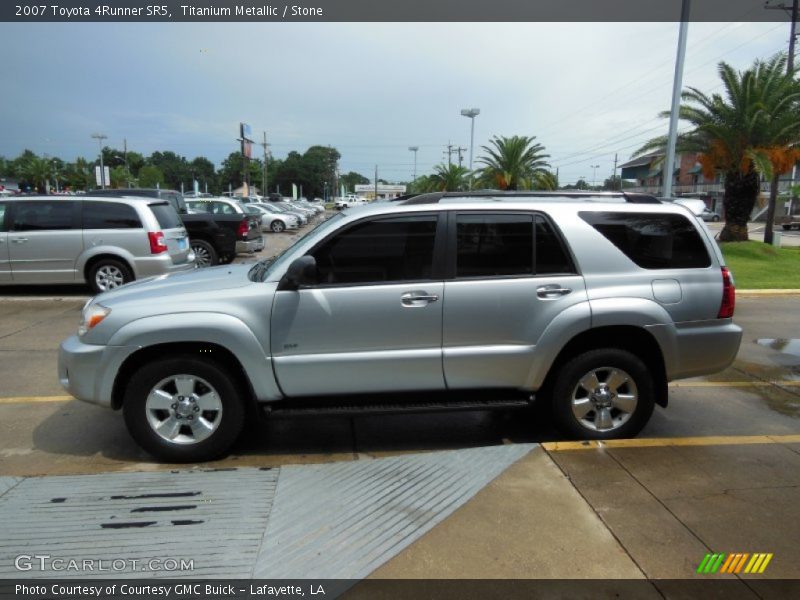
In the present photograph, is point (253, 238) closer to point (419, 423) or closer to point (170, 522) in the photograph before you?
point (419, 423)

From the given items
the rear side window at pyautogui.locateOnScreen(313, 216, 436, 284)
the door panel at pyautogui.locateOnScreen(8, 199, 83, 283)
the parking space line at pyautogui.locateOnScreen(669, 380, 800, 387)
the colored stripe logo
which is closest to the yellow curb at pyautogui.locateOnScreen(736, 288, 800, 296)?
the parking space line at pyautogui.locateOnScreen(669, 380, 800, 387)

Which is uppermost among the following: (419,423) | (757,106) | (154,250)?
(757,106)

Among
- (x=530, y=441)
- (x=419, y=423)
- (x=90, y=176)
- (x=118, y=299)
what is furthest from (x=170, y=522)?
(x=90, y=176)

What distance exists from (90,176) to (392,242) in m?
110

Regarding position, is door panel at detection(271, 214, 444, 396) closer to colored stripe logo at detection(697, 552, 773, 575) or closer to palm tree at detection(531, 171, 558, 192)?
colored stripe logo at detection(697, 552, 773, 575)

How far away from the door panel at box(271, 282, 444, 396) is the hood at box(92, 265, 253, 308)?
19.5 inches

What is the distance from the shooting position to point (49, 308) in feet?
31.6

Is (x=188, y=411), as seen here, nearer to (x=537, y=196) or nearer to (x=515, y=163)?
(x=537, y=196)

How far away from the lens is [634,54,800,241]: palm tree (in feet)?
59.0

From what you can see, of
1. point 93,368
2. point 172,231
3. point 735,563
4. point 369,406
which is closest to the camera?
point 735,563

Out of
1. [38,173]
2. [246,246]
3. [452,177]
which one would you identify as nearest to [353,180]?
[38,173]

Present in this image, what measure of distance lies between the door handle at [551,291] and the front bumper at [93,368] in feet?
8.95

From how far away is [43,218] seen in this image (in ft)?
33.0

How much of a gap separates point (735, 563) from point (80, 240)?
10.2m
